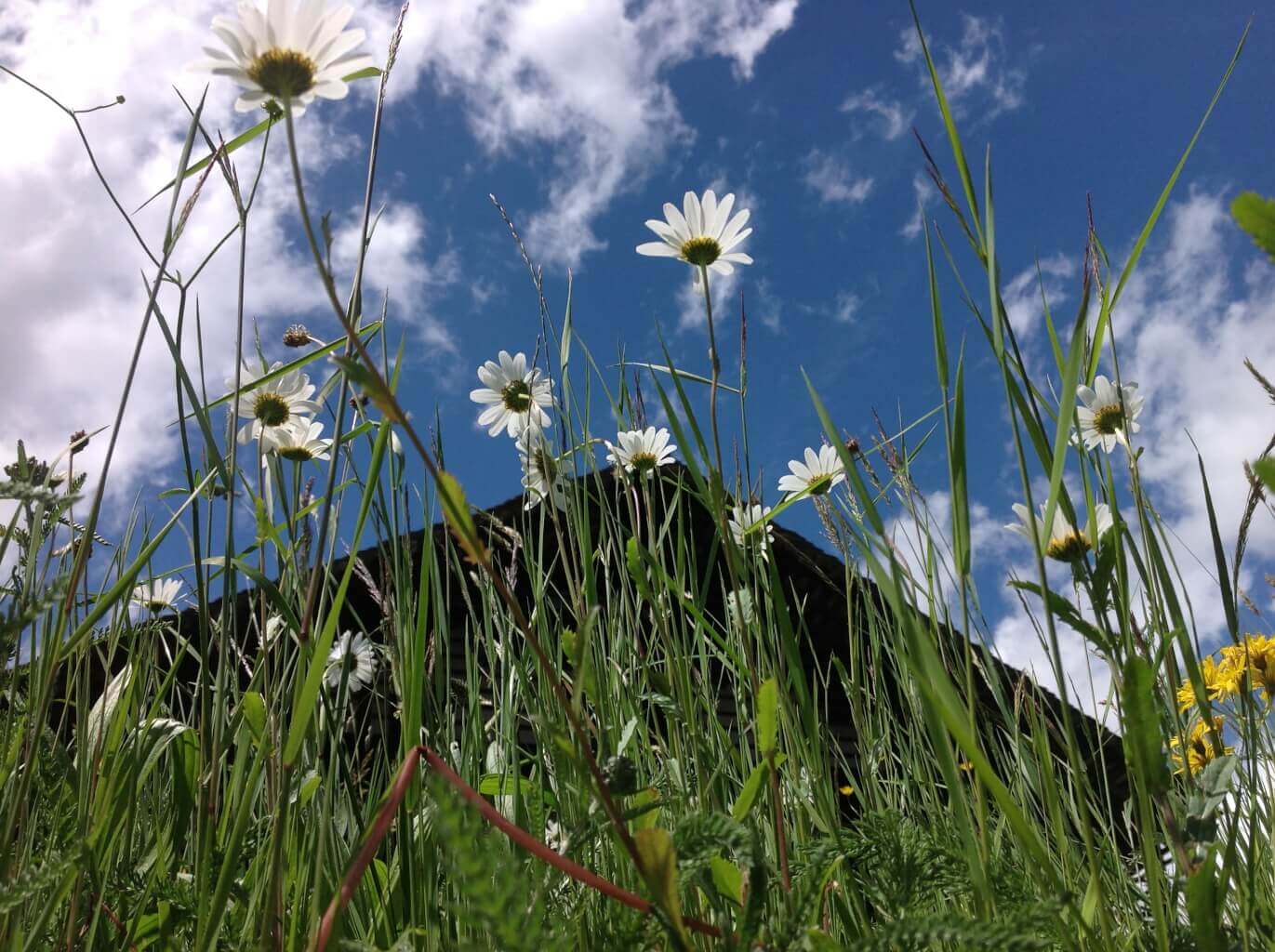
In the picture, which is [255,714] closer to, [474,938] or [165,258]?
[474,938]

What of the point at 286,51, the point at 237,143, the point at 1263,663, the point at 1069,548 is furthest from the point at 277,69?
the point at 1263,663

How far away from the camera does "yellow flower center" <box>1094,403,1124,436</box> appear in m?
1.20

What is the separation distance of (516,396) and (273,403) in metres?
0.41

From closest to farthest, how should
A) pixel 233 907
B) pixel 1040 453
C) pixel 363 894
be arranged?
pixel 1040 453 < pixel 233 907 < pixel 363 894

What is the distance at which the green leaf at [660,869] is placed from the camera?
16.5 inches

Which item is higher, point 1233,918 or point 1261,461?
point 1261,461

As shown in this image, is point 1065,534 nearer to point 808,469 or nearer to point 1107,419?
point 1107,419

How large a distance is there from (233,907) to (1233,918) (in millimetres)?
1018

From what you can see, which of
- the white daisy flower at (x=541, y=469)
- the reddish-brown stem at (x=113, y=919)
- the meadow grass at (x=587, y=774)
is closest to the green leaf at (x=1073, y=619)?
the meadow grass at (x=587, y=774)

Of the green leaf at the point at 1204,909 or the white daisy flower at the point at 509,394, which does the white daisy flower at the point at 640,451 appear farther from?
the green leaf at the point at 1204,909

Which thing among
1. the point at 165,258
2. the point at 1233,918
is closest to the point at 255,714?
the point at 165,258

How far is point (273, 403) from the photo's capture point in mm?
1199

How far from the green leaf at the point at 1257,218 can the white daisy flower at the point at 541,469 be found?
734mm

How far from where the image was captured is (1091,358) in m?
0.78
